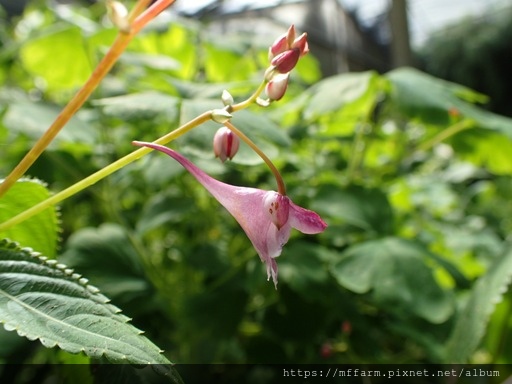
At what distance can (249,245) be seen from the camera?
725 mm

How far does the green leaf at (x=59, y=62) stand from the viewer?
0.80 metres

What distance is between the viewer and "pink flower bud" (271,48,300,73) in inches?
10.4

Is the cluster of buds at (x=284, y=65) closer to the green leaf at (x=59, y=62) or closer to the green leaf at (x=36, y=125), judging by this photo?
the green leaf at (x=36, y=125)

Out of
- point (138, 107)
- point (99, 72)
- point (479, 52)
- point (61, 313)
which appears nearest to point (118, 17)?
point (99, 72)

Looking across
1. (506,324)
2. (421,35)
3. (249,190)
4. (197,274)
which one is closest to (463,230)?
(506,324)

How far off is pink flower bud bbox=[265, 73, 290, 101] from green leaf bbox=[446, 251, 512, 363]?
288 millimetres

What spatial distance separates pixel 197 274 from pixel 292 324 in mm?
188

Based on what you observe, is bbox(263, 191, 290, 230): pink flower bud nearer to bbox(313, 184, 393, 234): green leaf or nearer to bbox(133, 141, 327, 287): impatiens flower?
bbox(133, 141, 327, 287): impatiens flower

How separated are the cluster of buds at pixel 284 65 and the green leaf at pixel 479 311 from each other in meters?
0.29

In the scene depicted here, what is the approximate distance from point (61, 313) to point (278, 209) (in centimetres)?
11

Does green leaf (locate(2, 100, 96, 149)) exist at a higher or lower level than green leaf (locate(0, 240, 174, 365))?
higher

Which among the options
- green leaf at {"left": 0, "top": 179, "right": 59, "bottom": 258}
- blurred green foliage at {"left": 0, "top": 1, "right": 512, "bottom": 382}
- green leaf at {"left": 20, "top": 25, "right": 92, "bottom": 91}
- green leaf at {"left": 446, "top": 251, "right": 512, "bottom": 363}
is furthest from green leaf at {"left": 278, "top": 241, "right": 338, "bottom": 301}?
green leaf at {"left": 20, "top": 25, "right": 92, "bottom": 91}

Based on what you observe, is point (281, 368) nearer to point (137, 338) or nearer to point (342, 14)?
point (137, 338)

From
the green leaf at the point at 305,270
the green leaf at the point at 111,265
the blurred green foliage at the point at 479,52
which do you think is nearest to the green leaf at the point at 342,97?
the green leaf at the point at 305,270
